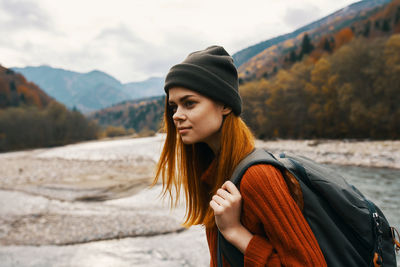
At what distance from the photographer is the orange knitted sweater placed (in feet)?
2.66

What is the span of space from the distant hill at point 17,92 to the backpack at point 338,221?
66762 millimetres

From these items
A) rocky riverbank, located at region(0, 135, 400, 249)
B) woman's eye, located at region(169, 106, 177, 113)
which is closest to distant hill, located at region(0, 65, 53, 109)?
rocky riverbank, located at region(0, 135, 400, 249)

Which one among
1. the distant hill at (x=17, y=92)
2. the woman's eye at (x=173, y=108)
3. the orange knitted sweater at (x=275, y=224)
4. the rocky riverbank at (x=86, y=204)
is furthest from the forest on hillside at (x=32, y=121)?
the orange knitted sweater at (x=275, y=224)

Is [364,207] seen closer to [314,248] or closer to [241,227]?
[314,248]

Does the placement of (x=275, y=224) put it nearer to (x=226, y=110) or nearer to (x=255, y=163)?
(x=255, y=163)

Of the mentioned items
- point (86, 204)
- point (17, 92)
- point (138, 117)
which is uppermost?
point (86, 204)

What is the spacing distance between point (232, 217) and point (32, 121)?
52.6 m

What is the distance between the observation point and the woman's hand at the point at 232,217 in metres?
0.90

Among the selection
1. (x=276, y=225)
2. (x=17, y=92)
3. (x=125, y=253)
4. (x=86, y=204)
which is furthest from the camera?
(x=17, y=92)

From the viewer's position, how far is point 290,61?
44.2 m

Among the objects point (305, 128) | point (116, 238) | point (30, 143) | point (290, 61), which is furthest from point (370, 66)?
point (30, 143)

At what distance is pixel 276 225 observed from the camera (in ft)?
2.68

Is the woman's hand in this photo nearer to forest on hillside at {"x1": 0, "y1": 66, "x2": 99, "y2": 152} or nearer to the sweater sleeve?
the sweater sleeve

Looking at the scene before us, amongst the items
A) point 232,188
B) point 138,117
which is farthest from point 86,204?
point 138,117
